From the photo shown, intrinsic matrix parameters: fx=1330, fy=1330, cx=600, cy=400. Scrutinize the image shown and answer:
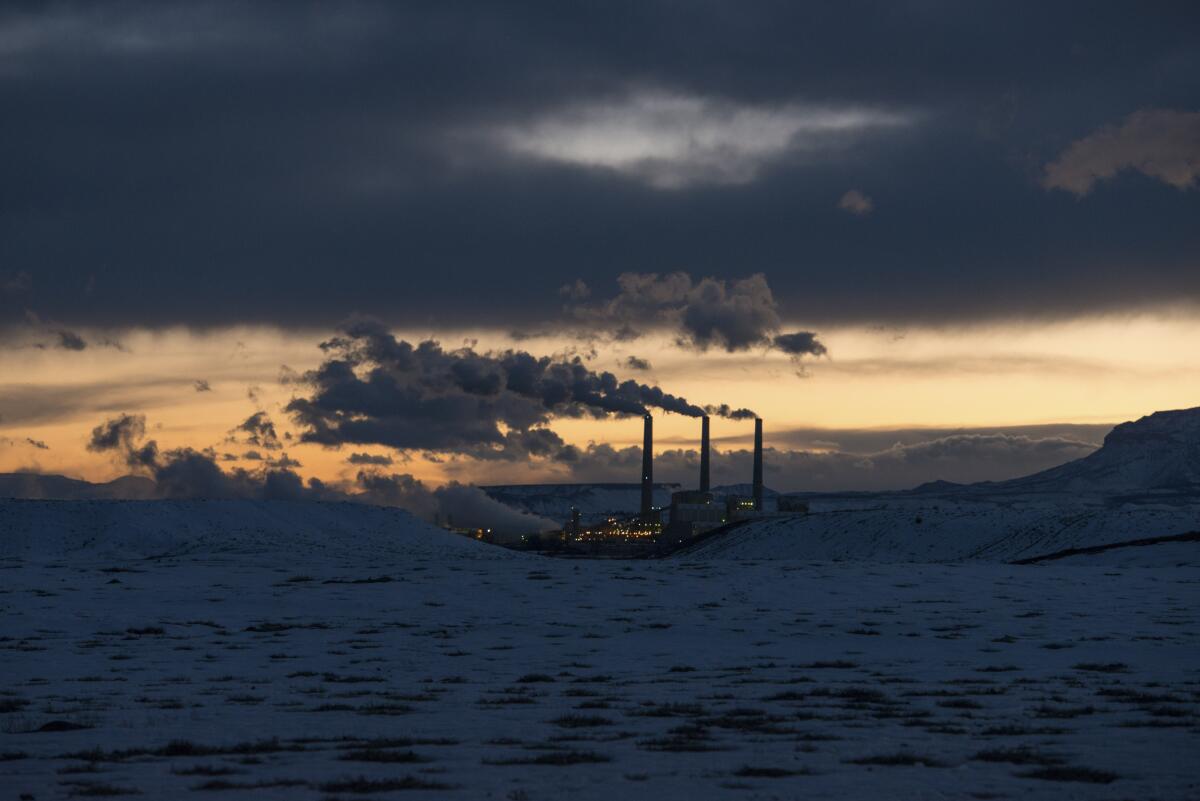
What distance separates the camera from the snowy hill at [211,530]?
110938mm

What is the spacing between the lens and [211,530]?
119438mm

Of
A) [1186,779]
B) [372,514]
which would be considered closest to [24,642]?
[1186,779]

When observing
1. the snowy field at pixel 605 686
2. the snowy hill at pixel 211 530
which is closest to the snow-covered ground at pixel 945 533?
the snowy hill at pixel 211 530

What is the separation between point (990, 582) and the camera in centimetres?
5716

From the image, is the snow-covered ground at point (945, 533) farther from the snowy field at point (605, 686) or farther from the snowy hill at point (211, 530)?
the snowy field at point (605, 686)

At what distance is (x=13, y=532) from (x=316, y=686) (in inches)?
4027

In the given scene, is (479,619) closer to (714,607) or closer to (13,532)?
(714,607)

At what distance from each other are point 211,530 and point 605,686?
3939 inches

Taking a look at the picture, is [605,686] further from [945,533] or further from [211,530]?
[211,530]

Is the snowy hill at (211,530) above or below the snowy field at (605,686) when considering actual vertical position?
below

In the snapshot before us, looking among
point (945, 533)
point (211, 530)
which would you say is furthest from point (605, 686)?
point (211, 530)

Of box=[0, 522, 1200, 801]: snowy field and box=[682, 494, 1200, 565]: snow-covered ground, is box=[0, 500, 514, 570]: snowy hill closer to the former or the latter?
box=[682, 494, 1200, 565]: snow-covered ground

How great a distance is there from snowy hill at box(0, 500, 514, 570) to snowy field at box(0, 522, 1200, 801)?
170ft

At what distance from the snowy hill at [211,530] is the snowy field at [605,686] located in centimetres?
5175
